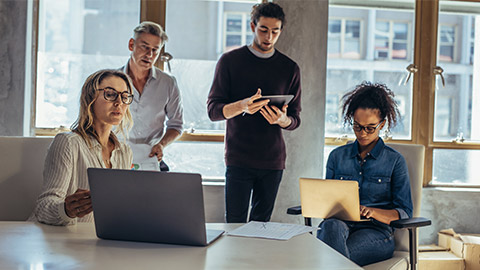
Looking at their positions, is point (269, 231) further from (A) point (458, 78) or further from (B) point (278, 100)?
(A) point (458, 78)

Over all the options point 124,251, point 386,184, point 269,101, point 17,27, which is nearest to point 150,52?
point 269,101

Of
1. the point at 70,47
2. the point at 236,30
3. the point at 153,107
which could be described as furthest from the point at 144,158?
the point at 236,30

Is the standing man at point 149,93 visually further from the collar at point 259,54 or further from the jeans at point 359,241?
the jeans at point 359,241

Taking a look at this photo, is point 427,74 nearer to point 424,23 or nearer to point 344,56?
point 424,23

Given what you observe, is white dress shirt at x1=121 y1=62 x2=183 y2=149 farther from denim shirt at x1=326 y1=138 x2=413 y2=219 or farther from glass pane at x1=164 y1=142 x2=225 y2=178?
denim shirt at x1=326 y1=138 x2=413 y2=219

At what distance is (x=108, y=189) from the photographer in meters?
1.44

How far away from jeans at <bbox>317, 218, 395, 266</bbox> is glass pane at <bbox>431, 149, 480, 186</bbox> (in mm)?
1939

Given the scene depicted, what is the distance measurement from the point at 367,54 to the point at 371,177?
5.99ft

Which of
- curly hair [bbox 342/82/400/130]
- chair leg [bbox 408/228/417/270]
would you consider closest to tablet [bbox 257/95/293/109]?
curly hair [bbox 342/82/400/130]

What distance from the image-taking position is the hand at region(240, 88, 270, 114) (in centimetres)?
276

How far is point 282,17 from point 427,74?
1.73 metres

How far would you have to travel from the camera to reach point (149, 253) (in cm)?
133

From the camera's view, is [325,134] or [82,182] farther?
[325,134]

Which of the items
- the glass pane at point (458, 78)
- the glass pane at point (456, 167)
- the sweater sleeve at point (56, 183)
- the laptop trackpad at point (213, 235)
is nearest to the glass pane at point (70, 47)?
the sweater sleeve at point (56, 183)
